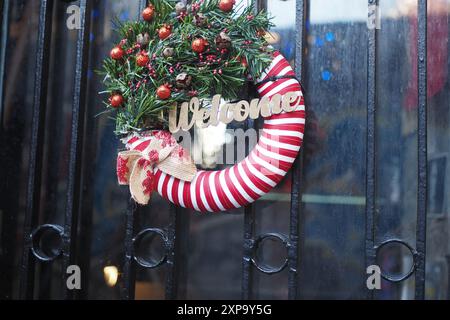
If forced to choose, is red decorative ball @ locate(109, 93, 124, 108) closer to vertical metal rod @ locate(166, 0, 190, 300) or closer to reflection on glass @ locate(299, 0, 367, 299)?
vertical metal rod @ locate(166, 0, 190, 300)

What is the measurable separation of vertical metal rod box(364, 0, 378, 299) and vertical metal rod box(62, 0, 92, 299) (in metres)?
1.05

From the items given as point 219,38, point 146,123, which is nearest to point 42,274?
point 146,123

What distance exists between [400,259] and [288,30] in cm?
96

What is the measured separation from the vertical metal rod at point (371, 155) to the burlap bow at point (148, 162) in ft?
1.96

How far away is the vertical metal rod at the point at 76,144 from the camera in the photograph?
77.0 inches

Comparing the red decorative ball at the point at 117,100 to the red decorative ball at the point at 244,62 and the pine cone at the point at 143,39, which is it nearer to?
the pine cone at the point at 143,39

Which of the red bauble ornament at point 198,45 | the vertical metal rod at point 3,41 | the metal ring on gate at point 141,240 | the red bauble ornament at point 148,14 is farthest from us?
the vertical metal rod at point 3,41

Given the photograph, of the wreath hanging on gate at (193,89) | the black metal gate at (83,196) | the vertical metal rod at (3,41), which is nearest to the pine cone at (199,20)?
the wreath hanging on gate at (193,89)

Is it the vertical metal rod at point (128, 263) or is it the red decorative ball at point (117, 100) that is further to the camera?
the vertical metal rod at point (128, 263)

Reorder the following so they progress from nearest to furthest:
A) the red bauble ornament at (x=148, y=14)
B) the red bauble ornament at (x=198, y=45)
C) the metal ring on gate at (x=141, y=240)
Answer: the red bauble ornament at (x=198, y=45) < the red bauble ornament at (x=148, y=14) < the metal ring on gate at (x=141, y=240)

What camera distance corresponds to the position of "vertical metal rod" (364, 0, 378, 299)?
1.80 meters

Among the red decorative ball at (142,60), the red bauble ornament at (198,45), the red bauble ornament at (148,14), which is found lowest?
the red decorative ball at (142,60)

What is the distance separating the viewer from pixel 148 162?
1744mm
